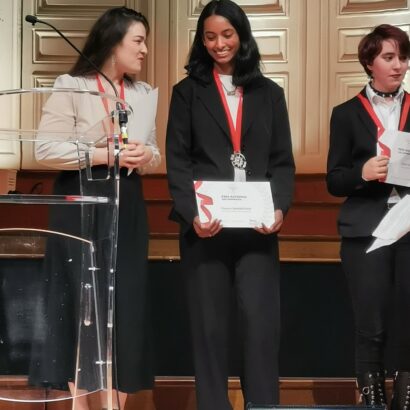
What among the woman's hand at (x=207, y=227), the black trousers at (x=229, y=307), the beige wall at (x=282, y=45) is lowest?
the black trousers at (x=229, y=307)

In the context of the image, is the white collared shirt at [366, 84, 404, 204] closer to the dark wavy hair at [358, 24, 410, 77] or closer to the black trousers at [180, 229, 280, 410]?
the dark wavy hair at [358, 24, 410, 77]

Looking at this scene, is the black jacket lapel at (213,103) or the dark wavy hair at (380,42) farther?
the dark wavy hair at (380,42)

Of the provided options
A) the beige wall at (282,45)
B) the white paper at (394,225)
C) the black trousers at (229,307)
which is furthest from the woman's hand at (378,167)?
the beige wall at (282,45)

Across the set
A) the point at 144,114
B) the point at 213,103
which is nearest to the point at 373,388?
the point at 213,103

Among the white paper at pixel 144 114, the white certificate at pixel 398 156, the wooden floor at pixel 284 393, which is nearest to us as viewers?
the white paper at pixel 144 114

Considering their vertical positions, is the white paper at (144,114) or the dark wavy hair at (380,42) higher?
the dark wavy hair at (380,42)

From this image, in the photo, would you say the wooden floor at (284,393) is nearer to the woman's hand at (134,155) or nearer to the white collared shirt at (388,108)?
the white collared shirt at (388,108)

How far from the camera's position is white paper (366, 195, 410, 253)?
254 cm

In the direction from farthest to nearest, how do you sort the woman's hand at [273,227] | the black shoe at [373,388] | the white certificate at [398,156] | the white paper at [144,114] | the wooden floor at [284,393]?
1. the wooden floor at [284,393]
2. the black shoe at [373,388]
3. the white certificate at [398,156]
4. the woman's hand at [273,227]
5. the white paper at [144,114]

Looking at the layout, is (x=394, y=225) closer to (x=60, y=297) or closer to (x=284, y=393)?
(x=284, y=393)

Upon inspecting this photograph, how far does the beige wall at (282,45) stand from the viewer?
4.66m

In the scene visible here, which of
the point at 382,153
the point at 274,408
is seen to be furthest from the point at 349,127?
the point at 274,408

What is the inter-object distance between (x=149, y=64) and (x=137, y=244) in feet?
7.65

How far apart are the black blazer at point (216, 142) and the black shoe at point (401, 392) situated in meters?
0.66
